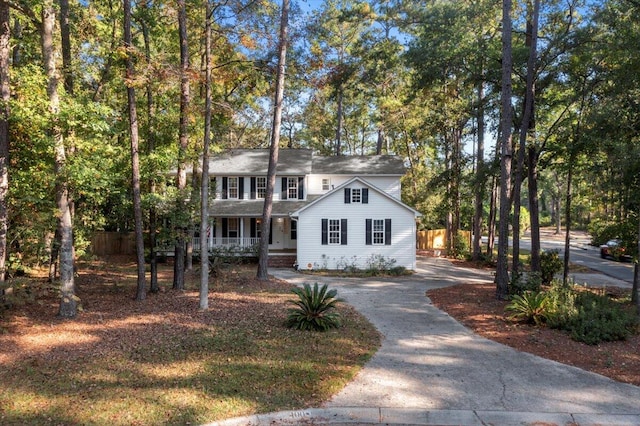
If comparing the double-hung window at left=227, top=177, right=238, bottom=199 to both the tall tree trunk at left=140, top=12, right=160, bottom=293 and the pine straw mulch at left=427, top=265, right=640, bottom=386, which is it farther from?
the pine straw mulch at left=427, top=265, right=640, bottom=386

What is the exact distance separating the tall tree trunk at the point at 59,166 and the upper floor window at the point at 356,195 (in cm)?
1350

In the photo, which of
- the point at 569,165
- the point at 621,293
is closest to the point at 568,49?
the point at 569,165

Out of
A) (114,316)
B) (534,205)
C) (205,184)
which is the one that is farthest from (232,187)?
(534,205)

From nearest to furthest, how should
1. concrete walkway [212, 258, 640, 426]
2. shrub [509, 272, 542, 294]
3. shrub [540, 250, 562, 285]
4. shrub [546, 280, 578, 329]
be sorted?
concrete walkway [212, 258, 640, 426] < shrub [546, 280, 578, 329] < shrub [509, 272, 542, 294] < shrub [540, 250, 562, 285]

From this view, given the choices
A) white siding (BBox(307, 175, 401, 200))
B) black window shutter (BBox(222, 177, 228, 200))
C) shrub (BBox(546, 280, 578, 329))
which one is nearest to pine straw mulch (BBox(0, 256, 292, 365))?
shrub (BBox(546, 280, 578, 329))

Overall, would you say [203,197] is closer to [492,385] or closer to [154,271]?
[154,271]

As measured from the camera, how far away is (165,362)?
7.01m

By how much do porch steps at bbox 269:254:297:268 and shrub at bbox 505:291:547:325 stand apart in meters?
13.7

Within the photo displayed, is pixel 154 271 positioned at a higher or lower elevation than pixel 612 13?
lower

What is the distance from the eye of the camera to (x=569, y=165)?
15406 mm

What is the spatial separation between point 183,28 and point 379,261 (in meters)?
13.9

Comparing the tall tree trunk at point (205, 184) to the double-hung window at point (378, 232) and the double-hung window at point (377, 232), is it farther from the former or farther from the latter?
the double-hung window at point (378, 232)

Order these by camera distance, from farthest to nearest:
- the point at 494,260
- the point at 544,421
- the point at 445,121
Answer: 1. the point at 445,121
2. the point at 494,260
3. the point at 544,421

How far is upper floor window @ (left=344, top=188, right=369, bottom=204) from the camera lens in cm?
2088
